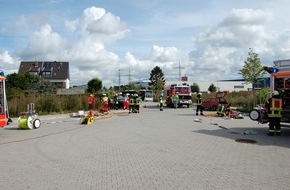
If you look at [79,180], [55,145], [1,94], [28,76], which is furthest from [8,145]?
[28,76]

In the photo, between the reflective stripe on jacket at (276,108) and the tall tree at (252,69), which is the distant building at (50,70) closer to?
the tall tree at (252,69)

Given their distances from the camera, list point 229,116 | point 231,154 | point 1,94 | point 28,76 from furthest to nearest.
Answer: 1. point 28,76
2. point 229,116
3. point 1,94
4. point 231,154

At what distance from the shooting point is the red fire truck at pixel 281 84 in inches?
561

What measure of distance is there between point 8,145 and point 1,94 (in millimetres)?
2971

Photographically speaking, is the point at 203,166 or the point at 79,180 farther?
the point at 203,166

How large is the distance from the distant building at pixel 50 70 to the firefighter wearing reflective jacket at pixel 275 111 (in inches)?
3436

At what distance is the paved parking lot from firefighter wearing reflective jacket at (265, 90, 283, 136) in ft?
1.62

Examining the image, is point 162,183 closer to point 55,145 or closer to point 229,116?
point 55,145

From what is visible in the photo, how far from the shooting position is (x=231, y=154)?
32.5ft

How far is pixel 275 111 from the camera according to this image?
13.8m

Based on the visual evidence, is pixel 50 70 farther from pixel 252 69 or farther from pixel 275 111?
pixel 275 111

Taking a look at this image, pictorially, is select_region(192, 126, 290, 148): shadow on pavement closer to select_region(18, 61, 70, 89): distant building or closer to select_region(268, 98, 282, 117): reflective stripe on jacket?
select_region(268, 98, 282, 117): reflective stripe on jacket

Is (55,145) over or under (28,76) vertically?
under

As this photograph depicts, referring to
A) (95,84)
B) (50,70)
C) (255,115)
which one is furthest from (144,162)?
(50,70)
